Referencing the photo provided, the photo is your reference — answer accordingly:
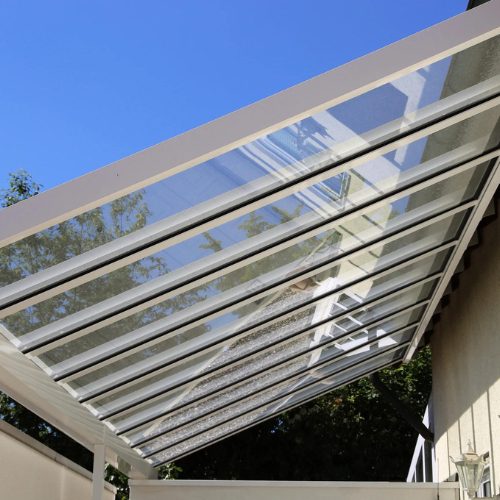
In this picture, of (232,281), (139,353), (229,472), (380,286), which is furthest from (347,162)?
(229,472)

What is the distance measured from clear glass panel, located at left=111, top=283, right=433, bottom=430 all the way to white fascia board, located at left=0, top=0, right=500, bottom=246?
418 cm

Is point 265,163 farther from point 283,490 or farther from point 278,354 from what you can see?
point 283,490

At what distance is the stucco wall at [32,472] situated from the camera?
715cm

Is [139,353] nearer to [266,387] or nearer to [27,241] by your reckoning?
[27,241]

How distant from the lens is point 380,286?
26.2 feet

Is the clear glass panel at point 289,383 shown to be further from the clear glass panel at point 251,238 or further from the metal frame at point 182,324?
the clear glass panel at point 251,238

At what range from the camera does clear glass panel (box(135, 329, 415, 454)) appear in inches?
374

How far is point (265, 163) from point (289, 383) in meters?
5.88

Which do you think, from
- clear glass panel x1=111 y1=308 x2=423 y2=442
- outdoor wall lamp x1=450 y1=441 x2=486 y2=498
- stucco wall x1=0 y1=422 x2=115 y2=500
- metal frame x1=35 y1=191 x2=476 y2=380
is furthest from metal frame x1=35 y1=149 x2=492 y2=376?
clear glass panel x1=111 y1=308 x2=423 y2=442

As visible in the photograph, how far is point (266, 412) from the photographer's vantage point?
1166 centimetres

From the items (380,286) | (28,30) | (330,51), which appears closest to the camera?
(380,286)

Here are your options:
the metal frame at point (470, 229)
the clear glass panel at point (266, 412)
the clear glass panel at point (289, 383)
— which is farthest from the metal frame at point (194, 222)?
the clear glass panel at point (266, 412)

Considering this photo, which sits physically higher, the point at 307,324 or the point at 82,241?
the point at 307,324

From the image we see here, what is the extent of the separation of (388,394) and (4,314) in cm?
861
